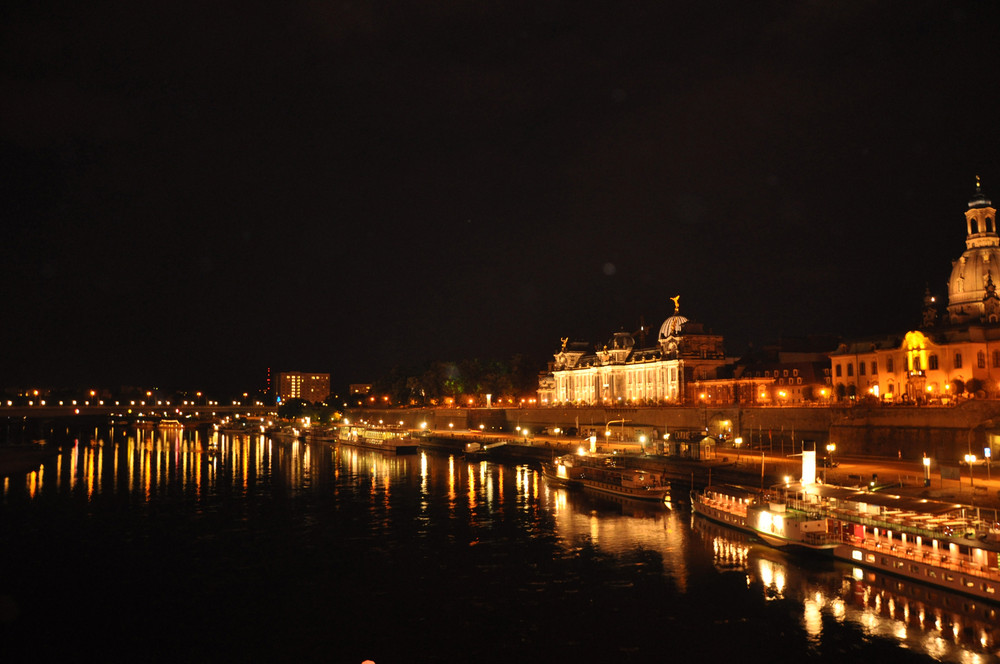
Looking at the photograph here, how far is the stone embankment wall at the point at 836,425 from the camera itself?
60375mm

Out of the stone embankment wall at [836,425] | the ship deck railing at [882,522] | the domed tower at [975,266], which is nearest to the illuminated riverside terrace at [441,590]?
the ship deck railing at [882,522]

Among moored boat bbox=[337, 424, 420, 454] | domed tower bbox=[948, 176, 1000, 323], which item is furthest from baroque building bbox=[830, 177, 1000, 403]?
moored boat bbox=[337, 424, 420, 454]

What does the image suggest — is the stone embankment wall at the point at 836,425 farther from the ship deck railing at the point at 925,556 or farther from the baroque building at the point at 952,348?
the ship deck railing at the point at 925,556

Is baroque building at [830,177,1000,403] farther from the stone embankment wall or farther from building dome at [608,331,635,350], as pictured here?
building dome at [608,331,635,350]

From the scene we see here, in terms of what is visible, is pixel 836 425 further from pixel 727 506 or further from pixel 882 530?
pixel 882 530

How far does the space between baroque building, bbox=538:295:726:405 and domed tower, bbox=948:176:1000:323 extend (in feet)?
115

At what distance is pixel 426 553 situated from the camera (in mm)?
40062

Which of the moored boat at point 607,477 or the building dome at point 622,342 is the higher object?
the building dome at point 622,342

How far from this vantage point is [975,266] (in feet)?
303

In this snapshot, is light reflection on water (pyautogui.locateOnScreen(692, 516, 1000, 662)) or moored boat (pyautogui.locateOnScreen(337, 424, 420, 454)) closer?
light reflection on water (pyautogui.locateOnScreen(692, 516, 1000, 662))

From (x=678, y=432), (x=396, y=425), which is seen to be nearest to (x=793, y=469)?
(x=678, y=432)

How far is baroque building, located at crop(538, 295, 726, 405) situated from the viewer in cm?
12138

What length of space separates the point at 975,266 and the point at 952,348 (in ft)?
70.9

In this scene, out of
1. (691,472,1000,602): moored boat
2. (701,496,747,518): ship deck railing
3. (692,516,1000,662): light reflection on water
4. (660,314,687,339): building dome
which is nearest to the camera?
(692,516,1000,662): light reflection on water
